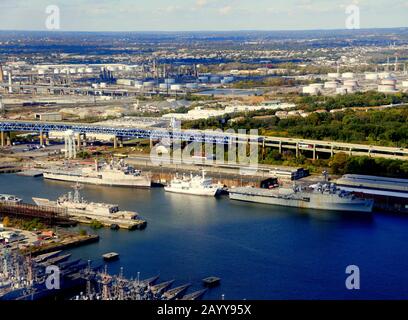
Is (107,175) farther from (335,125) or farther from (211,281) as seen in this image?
(211,281)

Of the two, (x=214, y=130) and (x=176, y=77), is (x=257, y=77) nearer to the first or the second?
(x=176, y=77)

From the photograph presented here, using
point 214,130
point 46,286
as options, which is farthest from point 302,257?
point 214,130

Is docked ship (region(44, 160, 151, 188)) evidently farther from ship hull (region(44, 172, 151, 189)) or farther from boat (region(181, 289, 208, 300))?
boat (region(181, 289, 208, 300))

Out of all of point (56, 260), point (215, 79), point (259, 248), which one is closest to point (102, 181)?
point (259, 248)

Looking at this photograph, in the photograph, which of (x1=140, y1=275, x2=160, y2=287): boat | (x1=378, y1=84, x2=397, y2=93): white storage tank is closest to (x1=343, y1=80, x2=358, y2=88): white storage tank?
(x1=378, y1=84, x2=397, y2=93): white storage tank

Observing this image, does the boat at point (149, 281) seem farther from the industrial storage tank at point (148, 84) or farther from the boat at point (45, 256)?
the industrial storage tank at point (148, 84)

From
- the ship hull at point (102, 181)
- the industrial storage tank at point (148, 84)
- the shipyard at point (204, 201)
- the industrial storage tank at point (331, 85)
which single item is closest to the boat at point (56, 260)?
the shipyard at point (204, 201)
